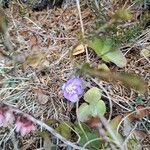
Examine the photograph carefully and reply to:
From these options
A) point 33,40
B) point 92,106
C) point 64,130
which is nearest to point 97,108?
point 92,106

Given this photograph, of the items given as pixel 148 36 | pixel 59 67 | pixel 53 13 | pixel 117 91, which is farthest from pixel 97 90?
pixel 53 13

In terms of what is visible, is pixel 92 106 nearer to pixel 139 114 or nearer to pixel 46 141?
Answer: pixel 139 114

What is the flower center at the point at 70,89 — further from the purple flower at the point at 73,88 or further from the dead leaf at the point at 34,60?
the dead leaf at the point at 34,60

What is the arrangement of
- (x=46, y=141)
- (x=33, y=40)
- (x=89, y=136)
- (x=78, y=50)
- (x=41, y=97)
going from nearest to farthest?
1. (x=46, y=141)
2. (x=89, y=136)
3. (x=41, y=97)
4. (x=78, y=50)
5. (x=33, y=40)

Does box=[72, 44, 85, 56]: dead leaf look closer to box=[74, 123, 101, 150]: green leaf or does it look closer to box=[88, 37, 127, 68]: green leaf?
box=[88, 37, 127, 68]: green leaf

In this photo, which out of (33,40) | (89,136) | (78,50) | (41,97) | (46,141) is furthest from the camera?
(33,40)

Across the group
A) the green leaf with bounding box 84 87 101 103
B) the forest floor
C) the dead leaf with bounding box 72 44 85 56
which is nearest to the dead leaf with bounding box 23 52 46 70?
the forest floor

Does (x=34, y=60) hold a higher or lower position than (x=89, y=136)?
higher
